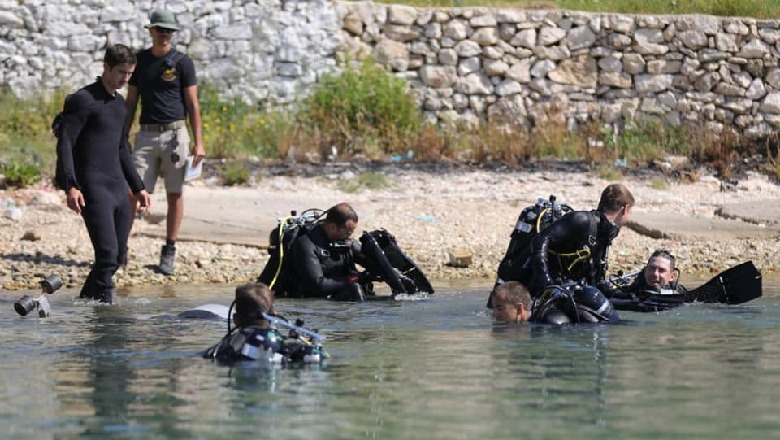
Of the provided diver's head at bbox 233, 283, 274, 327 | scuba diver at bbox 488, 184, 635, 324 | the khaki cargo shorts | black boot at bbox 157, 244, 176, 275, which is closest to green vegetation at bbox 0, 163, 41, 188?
black boot at bbox 157, 244, 176, 275

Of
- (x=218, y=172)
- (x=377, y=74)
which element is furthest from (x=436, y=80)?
(x=218, y=172)

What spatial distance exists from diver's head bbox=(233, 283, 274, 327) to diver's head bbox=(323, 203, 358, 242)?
3.79 m

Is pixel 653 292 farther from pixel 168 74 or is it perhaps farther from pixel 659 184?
pixel 659 184

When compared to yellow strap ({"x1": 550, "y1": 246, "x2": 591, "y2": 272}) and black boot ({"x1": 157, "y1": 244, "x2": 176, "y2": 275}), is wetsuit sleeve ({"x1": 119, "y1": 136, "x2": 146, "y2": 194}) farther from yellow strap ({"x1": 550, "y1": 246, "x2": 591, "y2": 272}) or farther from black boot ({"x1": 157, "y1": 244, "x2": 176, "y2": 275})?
yellow strap ({"x1": 550, "y1": 246, "x2": 591, "y2": 272})

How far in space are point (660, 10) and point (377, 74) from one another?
13.9 ft

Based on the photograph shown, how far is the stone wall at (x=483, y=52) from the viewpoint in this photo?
2273 centimetres

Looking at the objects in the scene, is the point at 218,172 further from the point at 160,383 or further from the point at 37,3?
the point at 160,383

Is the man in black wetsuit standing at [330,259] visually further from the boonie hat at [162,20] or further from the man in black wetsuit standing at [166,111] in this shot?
the boonie hat at [162,20]

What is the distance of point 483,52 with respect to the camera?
77.2ft

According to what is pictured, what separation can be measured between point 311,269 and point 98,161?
76.5 inches

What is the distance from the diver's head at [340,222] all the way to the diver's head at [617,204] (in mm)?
2260

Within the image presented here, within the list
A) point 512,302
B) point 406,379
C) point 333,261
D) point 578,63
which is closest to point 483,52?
point 578,63

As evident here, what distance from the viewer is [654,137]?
75.3 feet

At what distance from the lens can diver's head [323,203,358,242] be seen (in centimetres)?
1341
